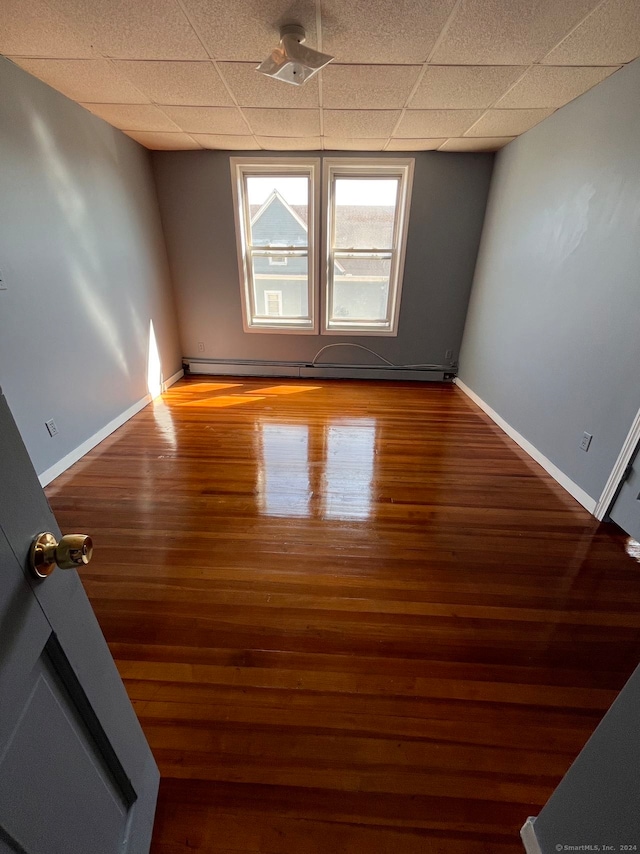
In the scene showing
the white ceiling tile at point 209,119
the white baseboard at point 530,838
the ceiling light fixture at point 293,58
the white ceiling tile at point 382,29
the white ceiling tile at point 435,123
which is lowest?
the white baseboard at point 530,838

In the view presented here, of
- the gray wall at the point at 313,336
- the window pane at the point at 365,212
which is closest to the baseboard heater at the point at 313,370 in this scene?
the gray wall at the point at 313,336

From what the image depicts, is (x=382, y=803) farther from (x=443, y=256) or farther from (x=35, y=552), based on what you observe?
(x=443, y=256)

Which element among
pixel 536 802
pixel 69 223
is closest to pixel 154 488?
pixel 69 223

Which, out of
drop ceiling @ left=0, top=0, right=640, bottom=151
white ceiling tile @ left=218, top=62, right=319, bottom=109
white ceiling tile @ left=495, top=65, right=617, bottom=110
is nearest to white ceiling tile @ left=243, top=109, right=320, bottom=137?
drop ceiling @ left=0, top=0, right=640, bottom=151

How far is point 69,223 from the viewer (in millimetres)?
2527

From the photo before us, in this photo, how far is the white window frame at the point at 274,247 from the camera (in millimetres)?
3643

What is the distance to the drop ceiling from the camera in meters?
1.60

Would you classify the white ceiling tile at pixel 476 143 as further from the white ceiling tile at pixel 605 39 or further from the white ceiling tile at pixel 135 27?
the white ceiling tile at pixel 135 27

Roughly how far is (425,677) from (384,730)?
0.78ft

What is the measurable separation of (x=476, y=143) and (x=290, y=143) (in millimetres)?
1773

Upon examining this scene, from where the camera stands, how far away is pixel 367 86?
2244 millimetres

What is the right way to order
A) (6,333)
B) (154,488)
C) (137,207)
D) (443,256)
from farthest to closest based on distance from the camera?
1. (443,256)
2. (137,207)
3. (154,488)
4. (6,333)

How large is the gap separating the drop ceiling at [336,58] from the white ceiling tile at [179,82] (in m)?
0.01

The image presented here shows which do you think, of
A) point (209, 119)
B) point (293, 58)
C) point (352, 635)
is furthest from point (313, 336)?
point (352, 635)
